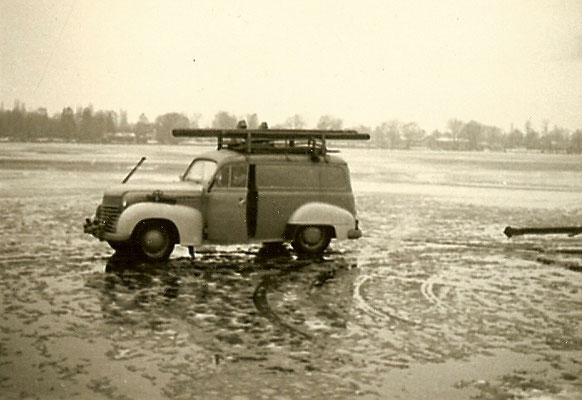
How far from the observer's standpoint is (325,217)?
43.5 feet

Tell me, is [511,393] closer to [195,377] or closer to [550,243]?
[195,377]

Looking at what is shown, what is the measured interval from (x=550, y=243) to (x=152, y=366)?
11963mm

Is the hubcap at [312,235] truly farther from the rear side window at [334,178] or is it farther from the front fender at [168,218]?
the front fender at [168,218]

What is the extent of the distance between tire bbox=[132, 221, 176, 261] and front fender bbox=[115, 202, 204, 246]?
150mm

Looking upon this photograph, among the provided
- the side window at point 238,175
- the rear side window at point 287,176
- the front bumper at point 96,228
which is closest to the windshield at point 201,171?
the side window at point 238,175

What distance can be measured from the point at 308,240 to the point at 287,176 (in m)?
1.19

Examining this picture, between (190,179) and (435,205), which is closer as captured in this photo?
(190,179)

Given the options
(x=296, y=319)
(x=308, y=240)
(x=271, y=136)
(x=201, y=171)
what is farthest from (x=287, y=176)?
(x=296, y=319)

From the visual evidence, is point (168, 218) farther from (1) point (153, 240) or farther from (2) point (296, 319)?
(2) point (296, 319)

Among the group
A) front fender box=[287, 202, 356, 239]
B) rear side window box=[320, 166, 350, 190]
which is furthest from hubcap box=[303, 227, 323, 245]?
rear side window box=[320, 166, 350, 190]

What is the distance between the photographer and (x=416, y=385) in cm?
596

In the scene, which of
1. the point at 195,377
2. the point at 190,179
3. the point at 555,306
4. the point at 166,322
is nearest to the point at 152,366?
the point at 195,377

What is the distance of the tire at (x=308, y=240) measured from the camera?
522 inches

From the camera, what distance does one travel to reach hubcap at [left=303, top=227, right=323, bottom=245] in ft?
43.5
